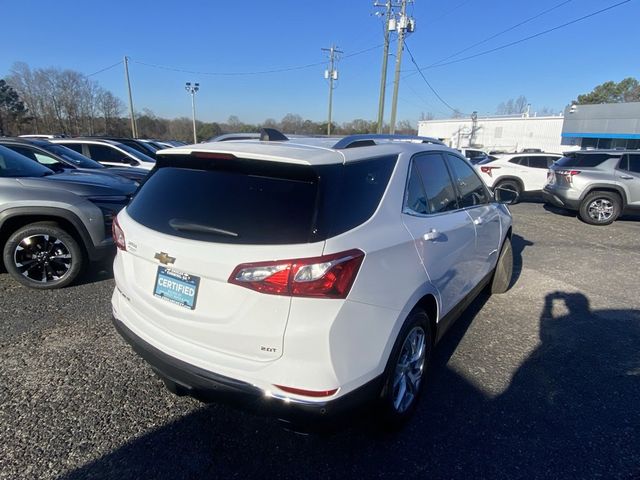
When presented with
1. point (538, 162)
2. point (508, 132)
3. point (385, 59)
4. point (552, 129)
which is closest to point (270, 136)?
point (538, 162)

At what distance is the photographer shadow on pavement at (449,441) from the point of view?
2104 mm

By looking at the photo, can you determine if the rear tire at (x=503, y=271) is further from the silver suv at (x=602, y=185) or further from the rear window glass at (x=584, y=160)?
the rear window glass at (x=584, y=160)

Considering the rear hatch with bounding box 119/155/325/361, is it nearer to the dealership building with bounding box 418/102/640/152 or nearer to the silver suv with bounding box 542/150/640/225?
the silver suv with bounding box 542/150/640/225

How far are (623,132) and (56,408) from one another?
4363 cm

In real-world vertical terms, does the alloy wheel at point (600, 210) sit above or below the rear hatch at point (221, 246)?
below

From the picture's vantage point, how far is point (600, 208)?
9453 mm

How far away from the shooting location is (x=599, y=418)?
2.57m

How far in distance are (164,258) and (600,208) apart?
10.7 m

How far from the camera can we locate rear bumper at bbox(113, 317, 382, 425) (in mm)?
1769

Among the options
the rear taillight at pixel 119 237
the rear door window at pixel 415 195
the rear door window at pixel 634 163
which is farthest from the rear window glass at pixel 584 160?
the rear taillight at pixel 119 237

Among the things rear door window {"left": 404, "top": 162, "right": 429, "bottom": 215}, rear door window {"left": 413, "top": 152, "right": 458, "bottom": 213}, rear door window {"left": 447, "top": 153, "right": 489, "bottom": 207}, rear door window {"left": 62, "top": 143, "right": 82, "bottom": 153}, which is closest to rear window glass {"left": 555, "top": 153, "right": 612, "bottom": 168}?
rear door window {"left": 447, "top": 153, "right": 489, "bottom": 207}

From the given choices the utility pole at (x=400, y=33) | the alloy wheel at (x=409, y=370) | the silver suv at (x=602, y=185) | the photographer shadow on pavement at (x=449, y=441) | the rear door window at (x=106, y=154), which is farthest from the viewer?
the utility pole at (x=400, y=33)

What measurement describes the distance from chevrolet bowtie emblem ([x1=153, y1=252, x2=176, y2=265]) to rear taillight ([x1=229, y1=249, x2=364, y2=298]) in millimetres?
392

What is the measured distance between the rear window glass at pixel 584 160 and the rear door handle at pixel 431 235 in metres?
9.36
